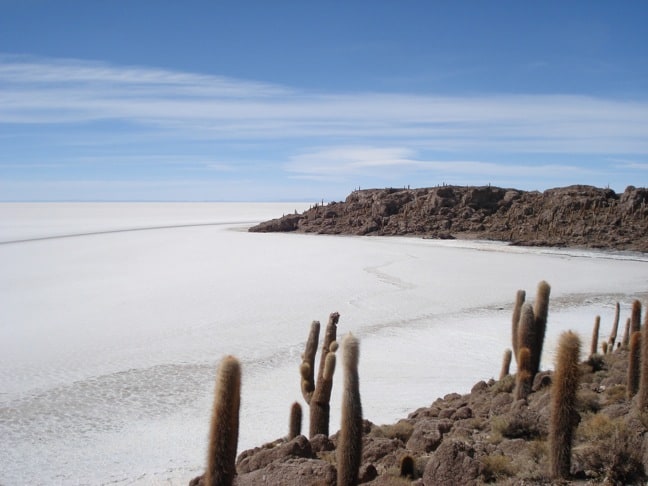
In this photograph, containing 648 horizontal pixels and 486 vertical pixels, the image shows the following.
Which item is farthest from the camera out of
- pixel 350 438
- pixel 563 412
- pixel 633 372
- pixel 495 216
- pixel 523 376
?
pixel 495 216

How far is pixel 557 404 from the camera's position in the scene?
6090 mm

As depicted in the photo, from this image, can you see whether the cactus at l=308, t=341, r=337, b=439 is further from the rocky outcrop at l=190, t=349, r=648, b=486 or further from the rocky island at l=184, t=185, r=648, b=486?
the rocky outcrop at l=190, t=349, r=648, b=486

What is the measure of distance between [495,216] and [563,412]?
5627 cm

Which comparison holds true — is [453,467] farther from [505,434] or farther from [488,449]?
[505,434]

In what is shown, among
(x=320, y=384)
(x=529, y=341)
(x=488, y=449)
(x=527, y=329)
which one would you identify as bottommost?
(x=488, y=449)

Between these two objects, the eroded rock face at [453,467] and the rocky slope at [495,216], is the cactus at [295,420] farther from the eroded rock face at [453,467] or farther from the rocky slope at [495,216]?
the rocky slope at [495,216]

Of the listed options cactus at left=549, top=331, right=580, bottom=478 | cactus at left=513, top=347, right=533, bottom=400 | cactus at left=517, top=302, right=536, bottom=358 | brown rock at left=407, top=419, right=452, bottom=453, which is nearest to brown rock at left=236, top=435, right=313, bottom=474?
brown rock at left=407, top=419, right=452, bottom=453

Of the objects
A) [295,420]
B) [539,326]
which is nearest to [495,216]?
[539,326]

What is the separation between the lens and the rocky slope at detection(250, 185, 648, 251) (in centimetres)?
4988

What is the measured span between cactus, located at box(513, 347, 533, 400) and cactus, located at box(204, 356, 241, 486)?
213 inches

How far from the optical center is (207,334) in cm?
1870

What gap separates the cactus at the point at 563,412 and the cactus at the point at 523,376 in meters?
3.34

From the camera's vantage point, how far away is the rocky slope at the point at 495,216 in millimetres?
49875

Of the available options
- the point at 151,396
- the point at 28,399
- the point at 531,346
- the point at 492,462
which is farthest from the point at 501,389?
the point at 28,399
